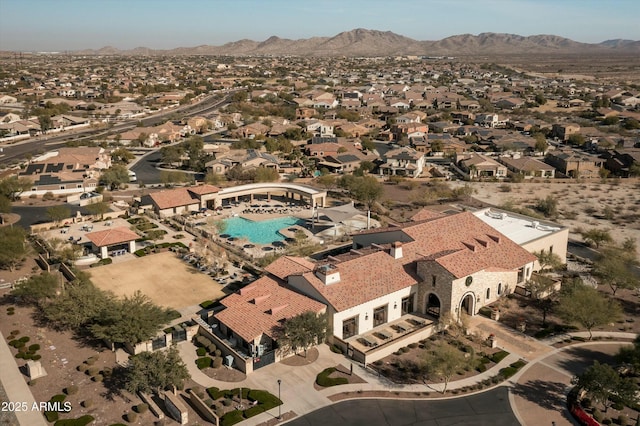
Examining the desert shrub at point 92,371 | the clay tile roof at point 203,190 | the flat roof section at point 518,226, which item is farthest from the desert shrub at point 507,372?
the clay tile roof at point 203,190

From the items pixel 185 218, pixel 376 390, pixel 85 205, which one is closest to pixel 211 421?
pixel 376 390

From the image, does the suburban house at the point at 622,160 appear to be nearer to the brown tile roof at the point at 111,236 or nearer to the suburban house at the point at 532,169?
the suburban house at the point at 532,169

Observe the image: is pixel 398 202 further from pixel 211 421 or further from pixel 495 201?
pixel 211 421

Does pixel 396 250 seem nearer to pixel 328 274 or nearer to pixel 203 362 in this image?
pixel 328 274

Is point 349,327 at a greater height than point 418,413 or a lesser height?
greater

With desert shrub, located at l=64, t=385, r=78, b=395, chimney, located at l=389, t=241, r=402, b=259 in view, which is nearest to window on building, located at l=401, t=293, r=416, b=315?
chimney, located at l=389, t=241, r=402, b=259

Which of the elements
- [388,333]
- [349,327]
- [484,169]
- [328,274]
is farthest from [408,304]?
[484,169]
